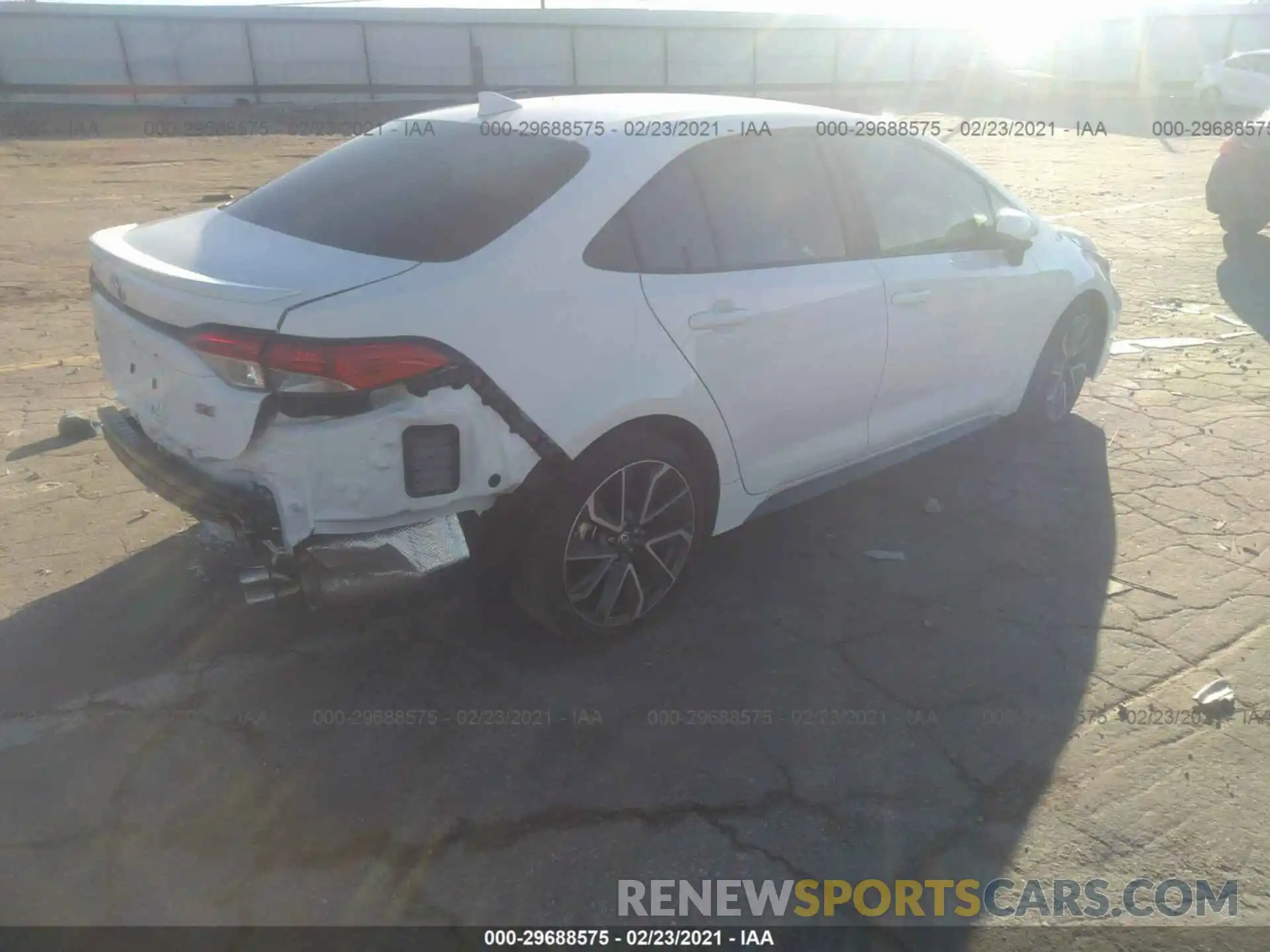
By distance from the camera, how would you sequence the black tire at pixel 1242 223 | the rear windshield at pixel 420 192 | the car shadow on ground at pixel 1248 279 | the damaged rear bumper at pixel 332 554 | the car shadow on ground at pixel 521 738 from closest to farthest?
the car shadow on ground at pixel 521 738 < the damaged rear bumper at pixel 332 554 < the rear windshield at pixel 420 192 < the car shadow on ground at pixel 1248 279 < the black tire at pixel 1242 223

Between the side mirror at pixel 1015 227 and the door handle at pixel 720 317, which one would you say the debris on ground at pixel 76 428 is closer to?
the door handle at pixel 720 317

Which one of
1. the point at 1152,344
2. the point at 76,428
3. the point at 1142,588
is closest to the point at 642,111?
the point at 1142,588

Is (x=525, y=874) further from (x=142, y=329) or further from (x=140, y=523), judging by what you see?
A: (x=140, y=523)

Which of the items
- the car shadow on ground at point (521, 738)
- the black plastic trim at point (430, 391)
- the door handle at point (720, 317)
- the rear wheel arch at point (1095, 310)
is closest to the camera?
the car shadow on ground at point (521, 738)

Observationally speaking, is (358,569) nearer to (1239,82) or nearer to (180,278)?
(180,278)

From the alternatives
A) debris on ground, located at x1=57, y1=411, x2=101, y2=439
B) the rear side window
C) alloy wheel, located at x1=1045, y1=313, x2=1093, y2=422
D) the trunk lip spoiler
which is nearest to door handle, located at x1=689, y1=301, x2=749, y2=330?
the rear side window

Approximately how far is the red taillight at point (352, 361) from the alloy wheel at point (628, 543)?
0.76 metres

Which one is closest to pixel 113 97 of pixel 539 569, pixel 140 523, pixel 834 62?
pixel 834 62

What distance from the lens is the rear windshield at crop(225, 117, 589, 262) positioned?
10.2 ft

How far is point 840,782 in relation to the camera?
2.96 meters

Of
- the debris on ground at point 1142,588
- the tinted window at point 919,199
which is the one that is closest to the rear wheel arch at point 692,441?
the tinted window at point 919,199

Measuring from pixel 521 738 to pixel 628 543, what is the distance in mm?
730

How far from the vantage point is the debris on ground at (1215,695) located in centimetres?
329

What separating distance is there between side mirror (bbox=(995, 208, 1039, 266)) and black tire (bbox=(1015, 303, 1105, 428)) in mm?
687
